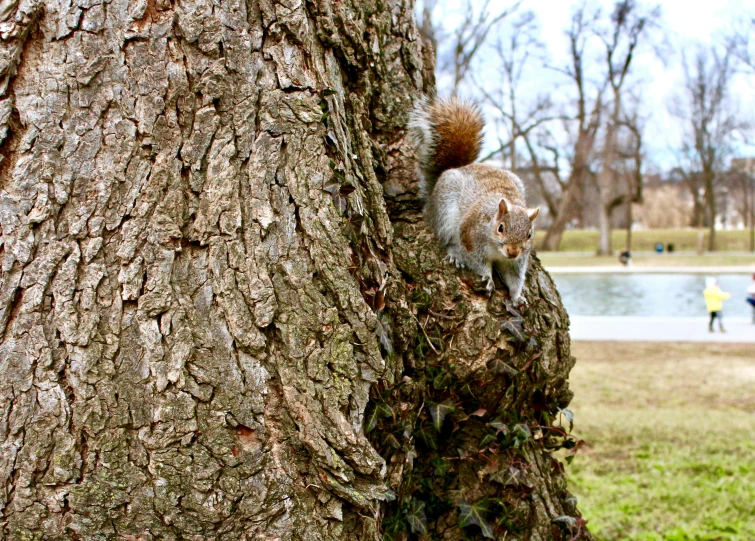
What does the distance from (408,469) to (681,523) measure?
1.80 m

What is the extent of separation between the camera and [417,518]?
1615mm

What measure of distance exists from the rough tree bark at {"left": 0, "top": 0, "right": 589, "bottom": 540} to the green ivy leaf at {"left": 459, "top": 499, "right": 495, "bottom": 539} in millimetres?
382

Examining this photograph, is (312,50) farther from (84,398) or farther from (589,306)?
(589,306)

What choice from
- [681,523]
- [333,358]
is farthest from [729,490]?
[333,358]

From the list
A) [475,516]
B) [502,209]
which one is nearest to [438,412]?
[475,516]

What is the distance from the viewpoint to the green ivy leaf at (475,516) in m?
1.70

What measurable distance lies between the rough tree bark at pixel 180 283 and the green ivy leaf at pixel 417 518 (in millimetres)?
221

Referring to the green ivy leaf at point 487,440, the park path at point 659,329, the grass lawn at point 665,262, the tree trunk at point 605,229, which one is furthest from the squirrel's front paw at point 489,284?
the tree trunk at point 605,229

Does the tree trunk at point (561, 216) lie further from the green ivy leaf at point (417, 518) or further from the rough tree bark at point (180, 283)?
the rough tree bark at point (180, 283)

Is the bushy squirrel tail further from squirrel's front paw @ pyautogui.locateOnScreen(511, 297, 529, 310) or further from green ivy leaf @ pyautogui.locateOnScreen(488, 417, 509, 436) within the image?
green ivy leaf @ pyautogui.locateOnScreen(488, 417, 509, 436)

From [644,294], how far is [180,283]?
539 inches

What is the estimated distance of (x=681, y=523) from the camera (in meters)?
2.73

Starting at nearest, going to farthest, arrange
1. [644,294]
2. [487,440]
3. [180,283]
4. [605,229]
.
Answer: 1. [180,283]
2. [487,440]
3. [644,294]
4. [605,229]

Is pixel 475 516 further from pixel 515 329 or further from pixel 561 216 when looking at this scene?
pixel 561 216
